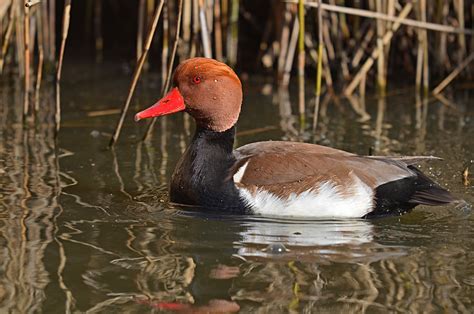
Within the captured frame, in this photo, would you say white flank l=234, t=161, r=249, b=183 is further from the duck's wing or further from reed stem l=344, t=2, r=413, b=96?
reed stem l=344, t=2, r=413, b=96

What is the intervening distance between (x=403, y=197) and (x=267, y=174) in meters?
0.73

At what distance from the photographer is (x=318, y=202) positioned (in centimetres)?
550

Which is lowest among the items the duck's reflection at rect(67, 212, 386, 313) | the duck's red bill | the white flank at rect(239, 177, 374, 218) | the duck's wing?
the duck's reflection at rect(67, 212, 386, 313)

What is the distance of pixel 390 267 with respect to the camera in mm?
4605

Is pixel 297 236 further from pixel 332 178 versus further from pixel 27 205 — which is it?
pixel 27 205

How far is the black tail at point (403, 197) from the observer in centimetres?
554

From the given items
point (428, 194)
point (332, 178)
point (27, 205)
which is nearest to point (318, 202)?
point (332, 178)

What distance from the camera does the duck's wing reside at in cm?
550

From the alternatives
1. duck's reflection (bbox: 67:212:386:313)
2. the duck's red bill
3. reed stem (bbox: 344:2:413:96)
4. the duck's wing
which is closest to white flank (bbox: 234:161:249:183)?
the duck's wing

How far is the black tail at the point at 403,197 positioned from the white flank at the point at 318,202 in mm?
64

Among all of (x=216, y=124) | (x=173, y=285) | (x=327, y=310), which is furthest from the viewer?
(x=216, y=124)

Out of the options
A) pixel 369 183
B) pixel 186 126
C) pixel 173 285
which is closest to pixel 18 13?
pixel 186 126

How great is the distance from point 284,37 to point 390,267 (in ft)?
15.9

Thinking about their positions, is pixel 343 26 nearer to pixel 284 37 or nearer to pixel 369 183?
pixel 284 37
